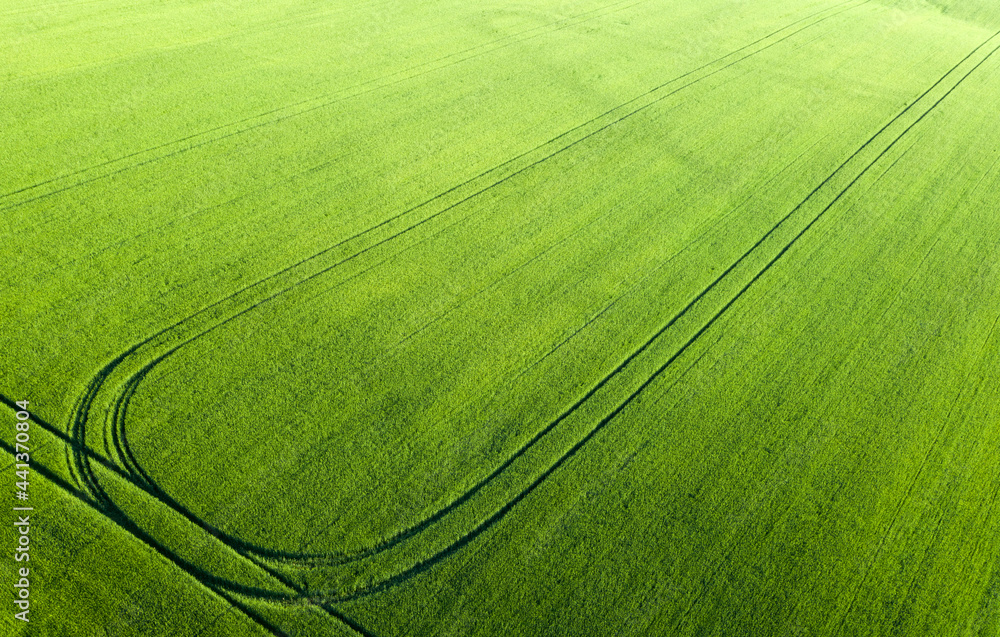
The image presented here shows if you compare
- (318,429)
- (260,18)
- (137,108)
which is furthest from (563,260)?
(260,18)

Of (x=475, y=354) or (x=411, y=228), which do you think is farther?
(x=411, y=228)

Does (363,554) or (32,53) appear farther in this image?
(32,53)

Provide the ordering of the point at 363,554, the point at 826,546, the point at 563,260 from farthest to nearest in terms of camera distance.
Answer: the point at 563,260
the point at 826,546
the point at 363,554

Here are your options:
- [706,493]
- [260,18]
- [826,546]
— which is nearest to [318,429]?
[706,493]

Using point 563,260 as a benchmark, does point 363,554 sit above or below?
below

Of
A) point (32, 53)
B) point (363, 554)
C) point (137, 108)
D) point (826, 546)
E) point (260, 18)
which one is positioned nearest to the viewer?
point (363, 554)

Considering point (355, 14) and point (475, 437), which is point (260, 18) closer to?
point (355, 14)

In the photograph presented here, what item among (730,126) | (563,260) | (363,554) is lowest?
(363,554)

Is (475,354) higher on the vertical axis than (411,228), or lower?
lower
